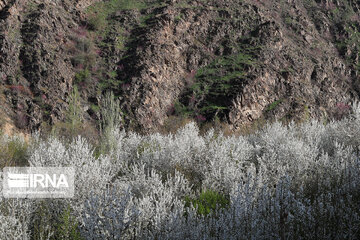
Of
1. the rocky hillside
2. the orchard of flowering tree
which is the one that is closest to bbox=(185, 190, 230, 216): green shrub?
the orchard of flowering tree

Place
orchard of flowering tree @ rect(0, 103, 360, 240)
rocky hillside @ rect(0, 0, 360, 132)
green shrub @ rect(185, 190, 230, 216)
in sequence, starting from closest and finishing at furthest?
orchard of flowering tree @ rect(0, 103, 360, 240)
green shrub @ rect(185, 190, 230, 216)
rocky hillside @ rect(0, 0, 360, 132)

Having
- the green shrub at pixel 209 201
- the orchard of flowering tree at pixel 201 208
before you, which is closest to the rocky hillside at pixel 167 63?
the orchard of flowering tree at pixel 201 208

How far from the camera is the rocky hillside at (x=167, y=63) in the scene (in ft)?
89.2

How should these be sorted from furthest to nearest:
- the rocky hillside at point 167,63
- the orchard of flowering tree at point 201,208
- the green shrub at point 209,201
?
the rocky hillside at point 167,63, the green shrub at point 209,201, the orchard of flowering tree at point 201,208

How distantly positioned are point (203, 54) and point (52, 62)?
63.8 ft

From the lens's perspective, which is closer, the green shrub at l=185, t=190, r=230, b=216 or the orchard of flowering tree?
the orchard of flowering tree

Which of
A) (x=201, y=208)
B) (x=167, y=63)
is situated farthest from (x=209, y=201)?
(x=167, y=63)

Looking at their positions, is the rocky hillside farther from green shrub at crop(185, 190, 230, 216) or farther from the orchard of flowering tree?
green shrub at crop(185, 190, 230, 216)

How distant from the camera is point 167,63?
33.9 m

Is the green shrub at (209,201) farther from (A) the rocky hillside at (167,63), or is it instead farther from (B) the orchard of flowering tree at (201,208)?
(A) the rocky hillside at (167,63)

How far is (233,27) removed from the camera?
39.6 meters

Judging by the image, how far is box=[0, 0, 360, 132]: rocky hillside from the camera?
89.2ft

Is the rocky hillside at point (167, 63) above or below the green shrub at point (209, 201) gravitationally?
above

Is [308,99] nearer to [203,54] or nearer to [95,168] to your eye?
[203,54]
